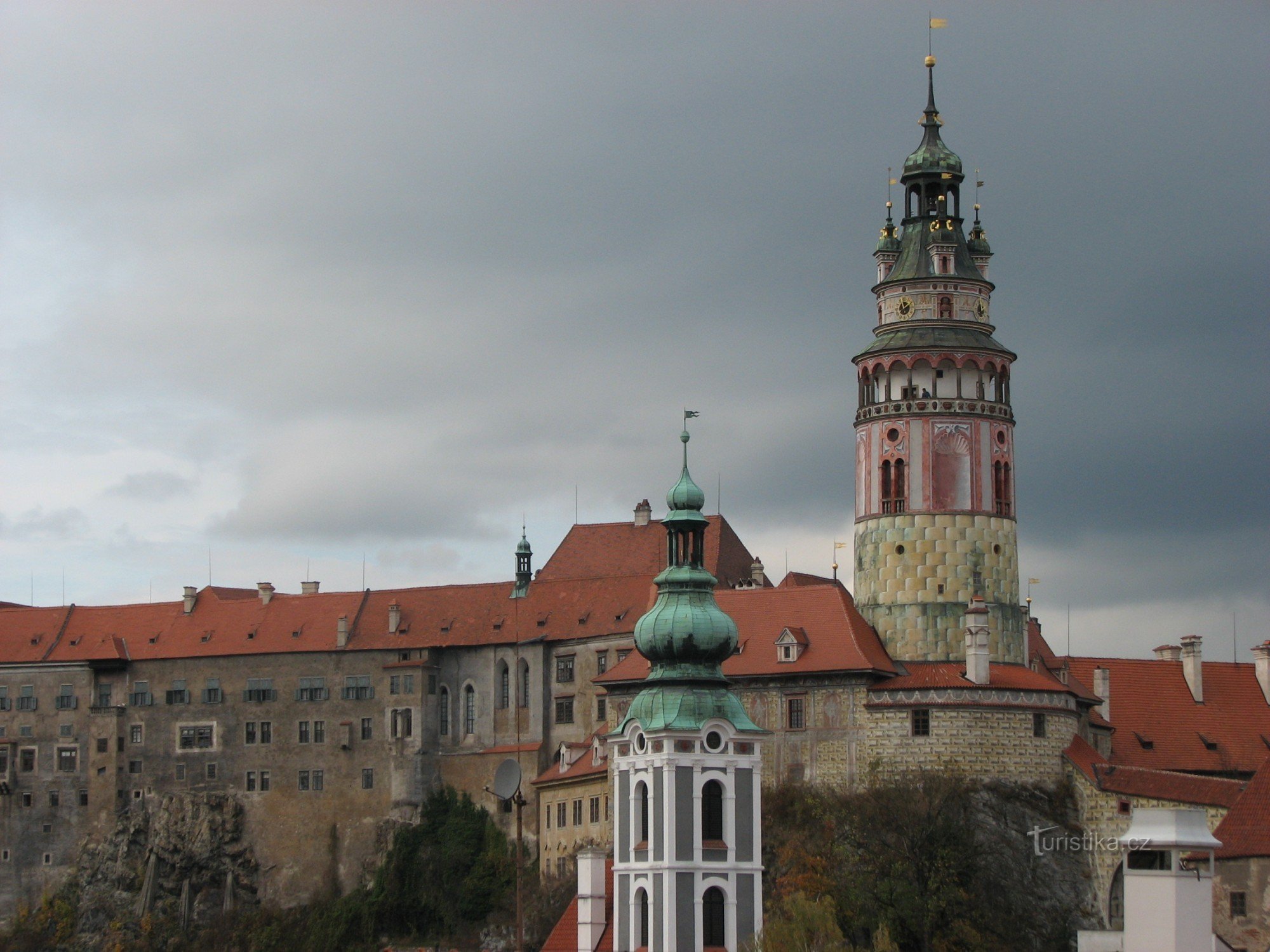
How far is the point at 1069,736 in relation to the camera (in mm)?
78188

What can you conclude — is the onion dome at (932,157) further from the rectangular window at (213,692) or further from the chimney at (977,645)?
the rectangular window at (213,692)

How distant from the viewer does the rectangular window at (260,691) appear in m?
99.4

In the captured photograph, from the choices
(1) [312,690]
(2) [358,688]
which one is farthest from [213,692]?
(2) [358,688]

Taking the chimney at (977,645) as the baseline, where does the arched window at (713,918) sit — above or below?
below

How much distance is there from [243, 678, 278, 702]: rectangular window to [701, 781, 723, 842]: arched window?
1378 inches

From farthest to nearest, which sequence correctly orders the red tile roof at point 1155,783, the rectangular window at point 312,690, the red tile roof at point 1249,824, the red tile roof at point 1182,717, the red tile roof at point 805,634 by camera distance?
1. the rectangular window at point 312,690
2. the red tile roof at point 1182,717
3. the red tile roof at point 805,634
4. the red tile roof at point 1155,783
5. the red tile roof at point 1249,824

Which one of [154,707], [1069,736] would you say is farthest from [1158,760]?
[154,707]

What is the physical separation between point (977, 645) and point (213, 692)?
118 feet

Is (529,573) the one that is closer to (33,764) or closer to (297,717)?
(297,717)

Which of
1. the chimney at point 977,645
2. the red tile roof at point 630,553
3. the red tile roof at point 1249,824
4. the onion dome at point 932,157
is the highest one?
the onion dome at point 932,157

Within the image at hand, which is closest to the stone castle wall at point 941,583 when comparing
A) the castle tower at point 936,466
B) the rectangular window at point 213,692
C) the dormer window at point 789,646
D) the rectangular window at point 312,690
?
the castle tower at point 936,466

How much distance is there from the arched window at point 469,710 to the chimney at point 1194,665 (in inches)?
1051

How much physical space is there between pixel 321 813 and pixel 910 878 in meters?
30.9

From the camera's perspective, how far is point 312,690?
323 ft
